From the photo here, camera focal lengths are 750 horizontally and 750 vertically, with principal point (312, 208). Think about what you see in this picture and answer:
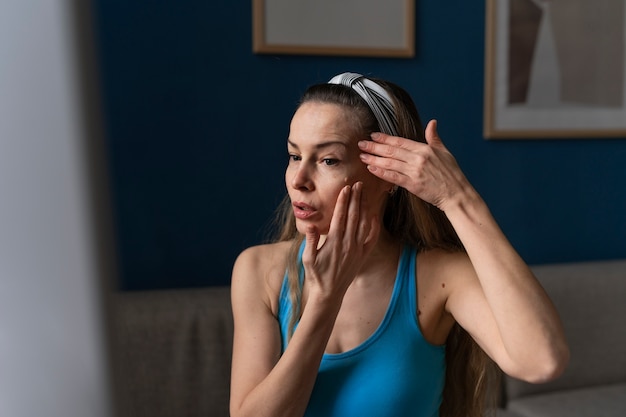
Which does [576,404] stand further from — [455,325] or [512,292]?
[512,292]

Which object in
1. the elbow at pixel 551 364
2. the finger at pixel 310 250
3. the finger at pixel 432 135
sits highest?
the finger at pixel 432 135

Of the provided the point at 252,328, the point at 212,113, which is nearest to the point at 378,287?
the point at 252,328

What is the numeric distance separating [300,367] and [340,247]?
0.68ft

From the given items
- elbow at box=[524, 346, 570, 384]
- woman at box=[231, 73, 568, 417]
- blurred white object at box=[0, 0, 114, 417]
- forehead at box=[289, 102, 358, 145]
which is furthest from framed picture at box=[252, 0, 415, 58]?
blurred white object at box=[0, 0, 114, 417]

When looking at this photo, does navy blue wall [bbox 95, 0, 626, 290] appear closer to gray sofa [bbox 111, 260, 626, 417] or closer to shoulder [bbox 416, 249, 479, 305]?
gray sofa [bbox 111, 260, 626, 417]

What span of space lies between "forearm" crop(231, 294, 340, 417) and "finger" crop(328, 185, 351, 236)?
12 cm

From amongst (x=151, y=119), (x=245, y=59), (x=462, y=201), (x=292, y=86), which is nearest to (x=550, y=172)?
(x=292, y=86)

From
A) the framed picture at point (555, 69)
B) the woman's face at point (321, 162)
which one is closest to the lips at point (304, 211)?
the woman's face at point (321, 162)

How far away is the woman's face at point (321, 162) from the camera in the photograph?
1.23 m

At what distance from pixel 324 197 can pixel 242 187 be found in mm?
1051

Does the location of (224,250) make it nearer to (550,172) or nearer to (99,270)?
(550,172)

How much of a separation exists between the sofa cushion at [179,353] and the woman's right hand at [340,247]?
0.86 m

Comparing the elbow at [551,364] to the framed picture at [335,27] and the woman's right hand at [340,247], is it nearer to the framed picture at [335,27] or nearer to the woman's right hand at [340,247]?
the woman's right hand at [340,247]

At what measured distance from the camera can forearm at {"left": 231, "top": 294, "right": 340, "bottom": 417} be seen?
1.21 metres
